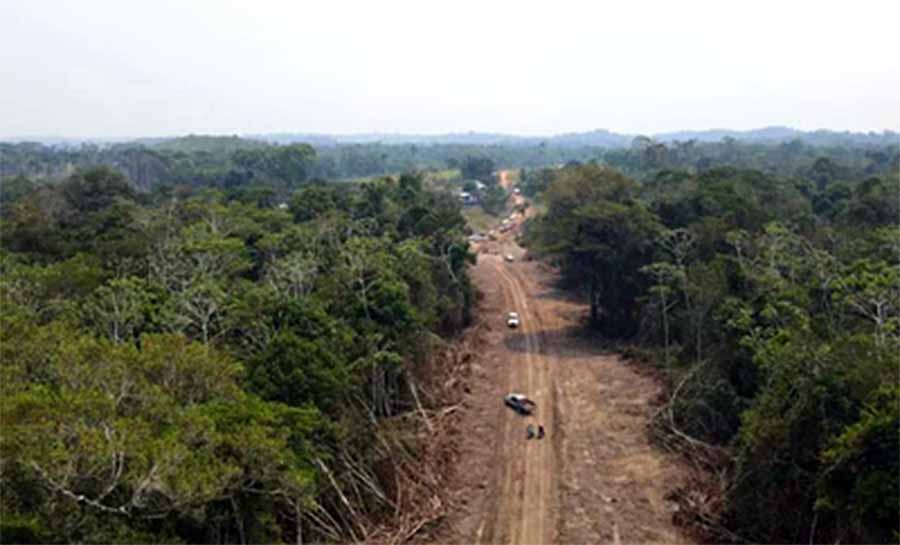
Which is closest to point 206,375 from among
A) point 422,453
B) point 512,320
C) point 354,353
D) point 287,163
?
point 354,353

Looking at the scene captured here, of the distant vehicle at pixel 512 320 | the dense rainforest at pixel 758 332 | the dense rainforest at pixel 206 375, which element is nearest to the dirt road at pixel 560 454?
the distant vehicle at pixel 512 320

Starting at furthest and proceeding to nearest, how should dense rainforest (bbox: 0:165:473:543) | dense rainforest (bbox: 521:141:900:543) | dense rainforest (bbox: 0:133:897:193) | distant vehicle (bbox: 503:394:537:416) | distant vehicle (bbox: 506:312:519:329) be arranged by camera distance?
1. dense rainforest (bbox: 0:133:897:193)
2. distant vehicle (bbox: 506:312:519:329)
3. distant vehicle (bbox: 503:394:537:416)
4. dense rainforest (bbox: 521:141:900:543)
5. dense rainforest (bbox: 0:165:473:543)

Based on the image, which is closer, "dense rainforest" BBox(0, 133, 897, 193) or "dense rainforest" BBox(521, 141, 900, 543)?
"dense rainforest" BBox(521, 141, 900, 543)

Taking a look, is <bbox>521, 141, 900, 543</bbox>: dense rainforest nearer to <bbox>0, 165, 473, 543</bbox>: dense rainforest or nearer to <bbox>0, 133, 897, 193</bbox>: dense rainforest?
<bbox>0, 165, 473, 543</bbox>: dense rainforest

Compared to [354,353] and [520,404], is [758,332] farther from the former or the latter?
[354,353]

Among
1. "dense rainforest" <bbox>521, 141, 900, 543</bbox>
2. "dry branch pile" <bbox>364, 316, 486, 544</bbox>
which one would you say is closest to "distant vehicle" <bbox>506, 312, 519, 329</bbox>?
"dense rainforest" <bbox>521, 141, 900, 543</bbox>

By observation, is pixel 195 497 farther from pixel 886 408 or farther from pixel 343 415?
pixel 886 408
